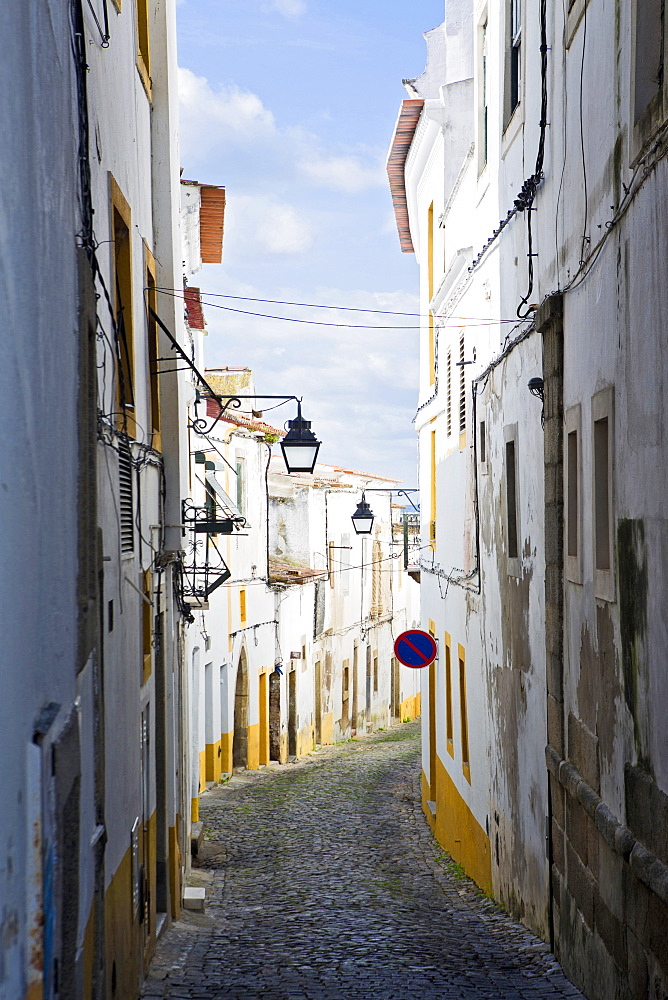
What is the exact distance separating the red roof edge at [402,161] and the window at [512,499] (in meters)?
7.47

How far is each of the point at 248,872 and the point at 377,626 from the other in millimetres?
30765

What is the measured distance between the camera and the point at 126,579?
28.0 feet

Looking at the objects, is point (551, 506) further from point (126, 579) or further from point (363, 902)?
point (363, 902)

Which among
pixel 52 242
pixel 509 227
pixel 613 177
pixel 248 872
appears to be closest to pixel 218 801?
pixel 248 872

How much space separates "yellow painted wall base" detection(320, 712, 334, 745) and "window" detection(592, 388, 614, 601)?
29600 millimetres

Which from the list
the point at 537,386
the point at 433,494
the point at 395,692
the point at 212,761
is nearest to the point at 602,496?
the point at 537,386

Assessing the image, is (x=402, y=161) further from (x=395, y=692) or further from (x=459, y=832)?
(x=395, y=692)

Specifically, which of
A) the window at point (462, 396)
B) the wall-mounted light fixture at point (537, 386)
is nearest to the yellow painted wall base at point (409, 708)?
the window at point (462, 396)

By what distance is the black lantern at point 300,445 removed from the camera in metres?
13.7

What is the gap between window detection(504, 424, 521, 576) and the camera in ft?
36.2

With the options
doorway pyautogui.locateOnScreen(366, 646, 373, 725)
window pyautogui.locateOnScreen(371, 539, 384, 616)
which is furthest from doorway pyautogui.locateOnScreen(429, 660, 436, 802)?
window pyautogui.locateOnScreen(371, 539, 384, 616)

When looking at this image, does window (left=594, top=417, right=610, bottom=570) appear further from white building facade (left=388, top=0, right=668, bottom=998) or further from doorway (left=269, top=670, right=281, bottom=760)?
doorway (left=269, top=670, right=281, bottom=760)

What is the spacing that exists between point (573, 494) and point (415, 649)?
24.6ft

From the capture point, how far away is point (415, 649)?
15.6 metres
